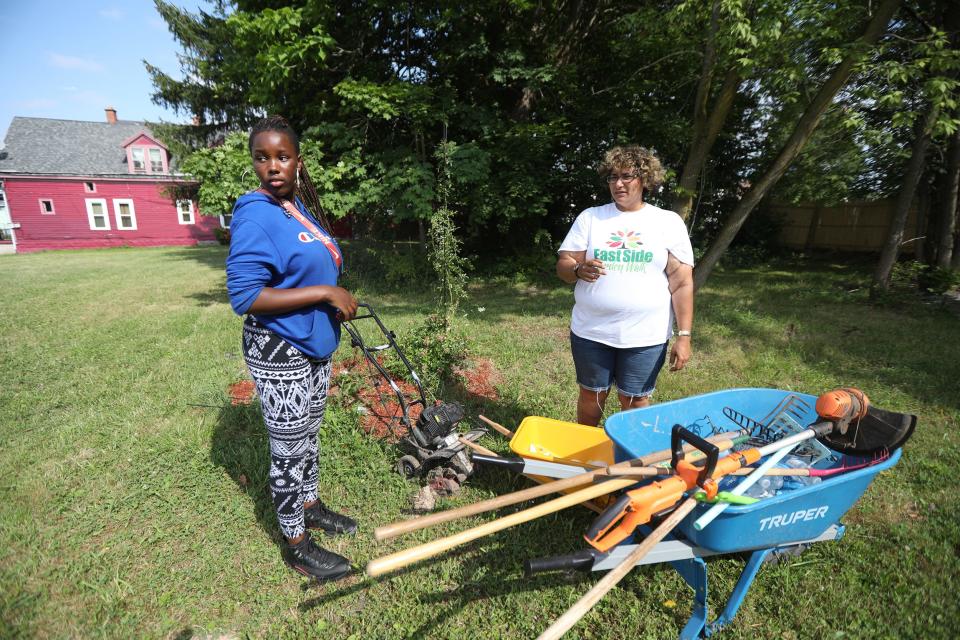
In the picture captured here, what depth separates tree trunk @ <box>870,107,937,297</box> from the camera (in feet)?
25.6

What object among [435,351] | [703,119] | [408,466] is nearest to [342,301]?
[408,466]

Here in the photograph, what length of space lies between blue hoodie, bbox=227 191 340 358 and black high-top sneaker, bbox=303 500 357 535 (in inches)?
46.5

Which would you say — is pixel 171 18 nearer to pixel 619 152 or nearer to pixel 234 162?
pixel 234 162

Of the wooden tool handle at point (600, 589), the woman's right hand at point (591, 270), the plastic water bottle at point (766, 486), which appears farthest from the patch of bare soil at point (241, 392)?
the plastic water bottle at point (766, 486)

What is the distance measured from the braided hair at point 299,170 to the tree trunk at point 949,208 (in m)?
11.2

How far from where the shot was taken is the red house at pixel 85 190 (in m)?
20.8

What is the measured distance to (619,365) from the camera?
2746 millimetres

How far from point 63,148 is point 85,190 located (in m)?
2.79

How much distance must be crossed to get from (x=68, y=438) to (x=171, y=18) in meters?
14.0

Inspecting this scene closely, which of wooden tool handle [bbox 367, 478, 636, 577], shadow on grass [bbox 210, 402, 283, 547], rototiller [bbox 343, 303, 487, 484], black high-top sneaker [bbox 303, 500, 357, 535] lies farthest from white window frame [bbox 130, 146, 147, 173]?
wooden tool handle [bbox 367, 478, 636, 577]

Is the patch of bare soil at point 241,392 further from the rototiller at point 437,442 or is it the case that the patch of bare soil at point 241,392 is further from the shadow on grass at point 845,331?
the shadow on grass at point 845,331

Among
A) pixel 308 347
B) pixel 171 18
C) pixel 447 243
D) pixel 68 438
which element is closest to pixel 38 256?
pixel 171 18

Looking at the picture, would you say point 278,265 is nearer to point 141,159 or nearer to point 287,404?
point 287,404

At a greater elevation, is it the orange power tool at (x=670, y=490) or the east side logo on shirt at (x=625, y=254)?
the east side logo on shirt at (x=625, y=254)
